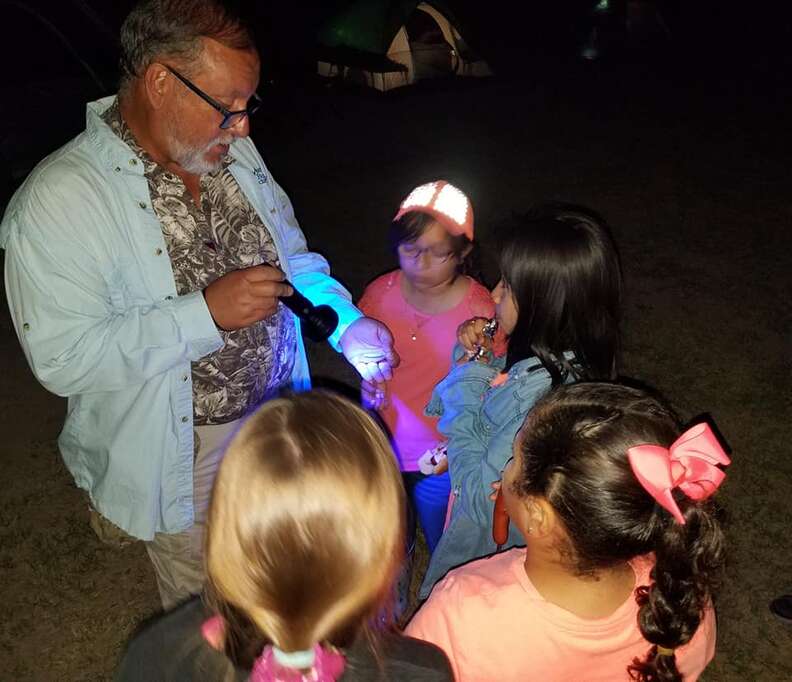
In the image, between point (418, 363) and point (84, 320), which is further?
point (418, 363)

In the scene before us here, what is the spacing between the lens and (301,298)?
213cm

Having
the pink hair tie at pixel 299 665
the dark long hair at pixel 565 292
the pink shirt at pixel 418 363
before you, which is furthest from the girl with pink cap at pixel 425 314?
the pink hair tie at pixel 299 665

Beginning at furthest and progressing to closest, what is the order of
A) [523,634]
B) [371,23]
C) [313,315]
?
[371,23], [313,315], [523,634]

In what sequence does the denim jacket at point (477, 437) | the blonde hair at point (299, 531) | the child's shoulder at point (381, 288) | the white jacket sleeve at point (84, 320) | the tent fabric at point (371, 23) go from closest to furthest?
the blonde hair at point (299, 531), the white jacket sleeve at point (84, 320), the denim jacket at point (477, 437), the child's shoulder at point (381, 288), the tent fabric at point (371, 23)

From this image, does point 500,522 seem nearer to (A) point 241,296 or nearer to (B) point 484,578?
(B) point 484,578

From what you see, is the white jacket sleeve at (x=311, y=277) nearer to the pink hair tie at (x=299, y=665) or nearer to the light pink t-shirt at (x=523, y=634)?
the light pink t-shirt at (x=523, y=634)

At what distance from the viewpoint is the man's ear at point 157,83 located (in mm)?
1857

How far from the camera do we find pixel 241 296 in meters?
1.82

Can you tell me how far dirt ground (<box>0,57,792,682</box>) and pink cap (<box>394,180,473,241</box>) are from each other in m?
2.01

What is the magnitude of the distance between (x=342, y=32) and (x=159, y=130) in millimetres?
7412

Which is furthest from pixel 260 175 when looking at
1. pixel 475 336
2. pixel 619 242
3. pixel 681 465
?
pixel 619 242

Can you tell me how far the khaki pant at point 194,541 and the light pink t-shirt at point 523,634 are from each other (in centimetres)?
83

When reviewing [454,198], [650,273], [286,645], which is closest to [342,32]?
[650,273]

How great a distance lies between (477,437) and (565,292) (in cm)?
50
